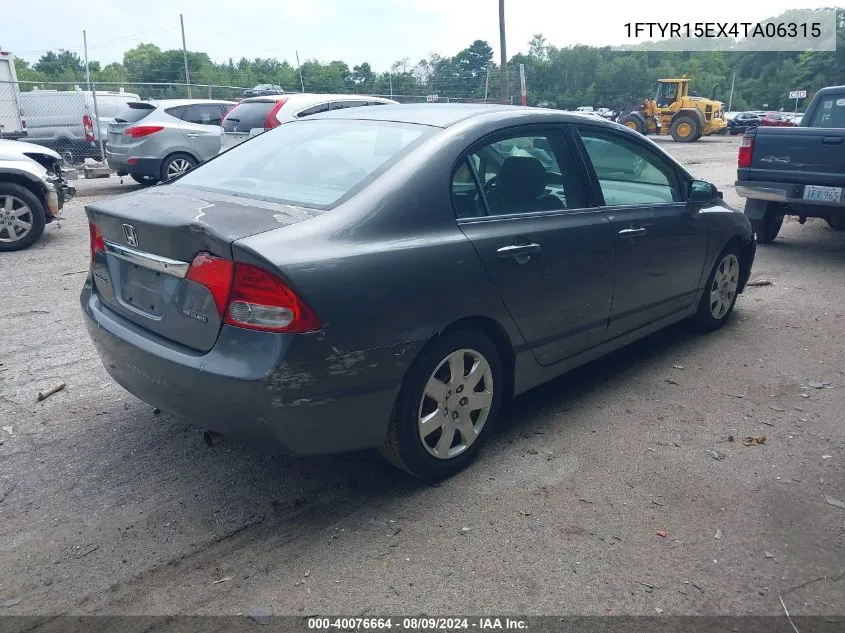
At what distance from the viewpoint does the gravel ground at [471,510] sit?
2.59 m

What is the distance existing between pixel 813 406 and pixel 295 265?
3.21 m

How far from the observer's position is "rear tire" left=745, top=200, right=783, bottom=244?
880cm

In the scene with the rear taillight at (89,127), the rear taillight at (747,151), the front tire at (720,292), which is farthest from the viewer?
the rear taillight at (89,127)

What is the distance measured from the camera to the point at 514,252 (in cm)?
343

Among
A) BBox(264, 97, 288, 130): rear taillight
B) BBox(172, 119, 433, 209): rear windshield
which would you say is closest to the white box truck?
BBox(264, 97, 288, 130): rear taillight

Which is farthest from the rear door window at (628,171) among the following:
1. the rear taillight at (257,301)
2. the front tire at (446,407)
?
the rear taillight at (257,301)

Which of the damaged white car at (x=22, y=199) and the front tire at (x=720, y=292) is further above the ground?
the damaged white car at (x=22, y=199)

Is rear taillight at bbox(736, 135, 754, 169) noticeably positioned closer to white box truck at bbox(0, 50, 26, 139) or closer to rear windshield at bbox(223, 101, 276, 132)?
rear windshield at bbox(223, 101, 276, 132)

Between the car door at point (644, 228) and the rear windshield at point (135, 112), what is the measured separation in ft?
35.9

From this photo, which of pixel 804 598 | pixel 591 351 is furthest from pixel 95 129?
pixel 804 598

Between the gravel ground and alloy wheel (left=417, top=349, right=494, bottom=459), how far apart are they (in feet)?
0.66

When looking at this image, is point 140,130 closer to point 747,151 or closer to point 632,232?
point 747,151

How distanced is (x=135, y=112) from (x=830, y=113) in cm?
1115

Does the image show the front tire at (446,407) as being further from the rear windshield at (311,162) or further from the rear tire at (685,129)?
the rear tire at (685,129)
